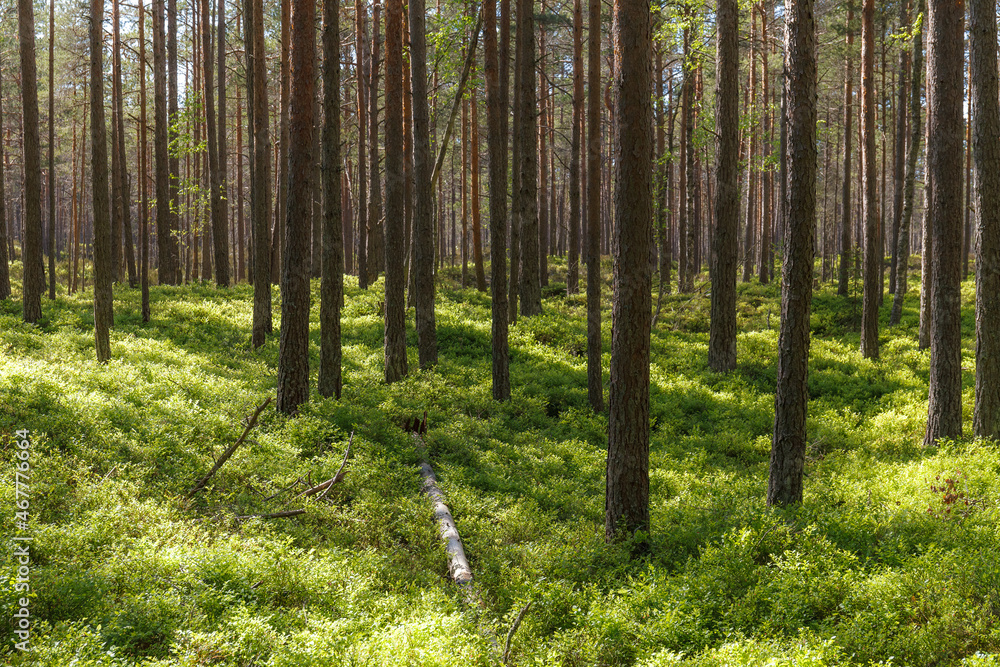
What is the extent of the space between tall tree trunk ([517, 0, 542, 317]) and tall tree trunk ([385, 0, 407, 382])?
13.7ft

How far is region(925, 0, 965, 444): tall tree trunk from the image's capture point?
29.7 feet

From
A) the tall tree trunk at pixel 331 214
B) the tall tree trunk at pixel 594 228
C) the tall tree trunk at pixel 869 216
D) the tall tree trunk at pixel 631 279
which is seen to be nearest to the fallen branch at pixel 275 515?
the tall tree trunk at pixel 631 279

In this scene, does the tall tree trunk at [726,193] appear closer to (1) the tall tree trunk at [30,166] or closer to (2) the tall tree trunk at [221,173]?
(2) the tall tree trunk at [221,173]

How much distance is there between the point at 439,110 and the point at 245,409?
2434 centimetres

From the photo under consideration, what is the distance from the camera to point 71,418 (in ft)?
26.9

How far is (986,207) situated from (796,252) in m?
4.11

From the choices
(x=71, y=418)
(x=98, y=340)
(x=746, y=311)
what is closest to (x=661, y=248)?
(x=746, y=311)

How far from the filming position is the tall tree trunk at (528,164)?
15.9m

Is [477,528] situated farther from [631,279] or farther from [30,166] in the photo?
[30,166]

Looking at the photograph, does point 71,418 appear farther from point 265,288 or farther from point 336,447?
point 265,288

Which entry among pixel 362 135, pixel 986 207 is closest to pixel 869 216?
pixel 986 207

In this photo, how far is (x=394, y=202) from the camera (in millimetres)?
12859

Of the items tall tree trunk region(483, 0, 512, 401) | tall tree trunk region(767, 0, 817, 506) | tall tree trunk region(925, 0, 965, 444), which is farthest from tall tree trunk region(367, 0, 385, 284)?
tall tree trunk region(925, 0, 965, 444)

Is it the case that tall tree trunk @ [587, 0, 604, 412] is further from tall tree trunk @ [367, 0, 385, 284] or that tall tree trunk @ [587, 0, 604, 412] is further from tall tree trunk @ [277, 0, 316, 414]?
tall tree trunk @ [367, 0, 385, 284]
